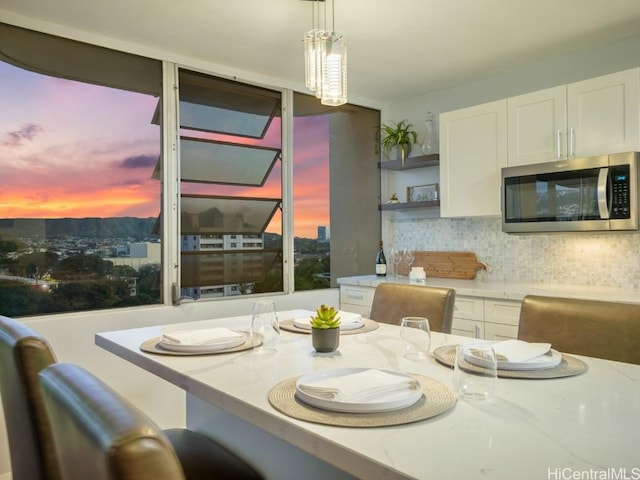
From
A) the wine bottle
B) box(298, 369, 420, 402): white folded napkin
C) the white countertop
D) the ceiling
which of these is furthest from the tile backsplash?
box(298, 369, 420, 402): white folded napkin

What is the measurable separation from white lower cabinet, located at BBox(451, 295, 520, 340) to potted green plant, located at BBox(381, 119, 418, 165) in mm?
1420

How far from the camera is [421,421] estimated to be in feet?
2.91

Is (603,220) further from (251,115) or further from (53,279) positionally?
(53,279)

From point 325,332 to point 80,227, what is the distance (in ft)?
6.21

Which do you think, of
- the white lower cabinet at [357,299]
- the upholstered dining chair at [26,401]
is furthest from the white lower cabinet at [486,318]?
the upholstered dining chair at [26,401]

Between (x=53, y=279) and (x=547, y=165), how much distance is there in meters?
2.84

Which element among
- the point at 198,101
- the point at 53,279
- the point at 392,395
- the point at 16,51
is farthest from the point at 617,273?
the point at 16,51

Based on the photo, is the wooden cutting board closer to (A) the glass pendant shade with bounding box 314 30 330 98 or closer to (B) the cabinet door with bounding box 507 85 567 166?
(B) the cabinet door with bounding box 507 85 567 166

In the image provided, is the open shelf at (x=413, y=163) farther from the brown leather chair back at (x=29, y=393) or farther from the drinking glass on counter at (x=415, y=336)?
the brown leather chair back at (x=29, y=393)

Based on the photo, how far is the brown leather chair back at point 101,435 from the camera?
1.55 ft

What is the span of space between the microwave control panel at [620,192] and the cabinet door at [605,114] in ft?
0.43

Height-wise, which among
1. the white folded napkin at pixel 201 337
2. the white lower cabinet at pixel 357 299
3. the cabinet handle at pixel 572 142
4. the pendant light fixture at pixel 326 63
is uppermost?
the pendant light fixture at pixel 326 63

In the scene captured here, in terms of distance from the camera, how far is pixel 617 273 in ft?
9.45

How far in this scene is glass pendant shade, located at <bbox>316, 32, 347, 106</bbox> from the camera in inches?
73.5
